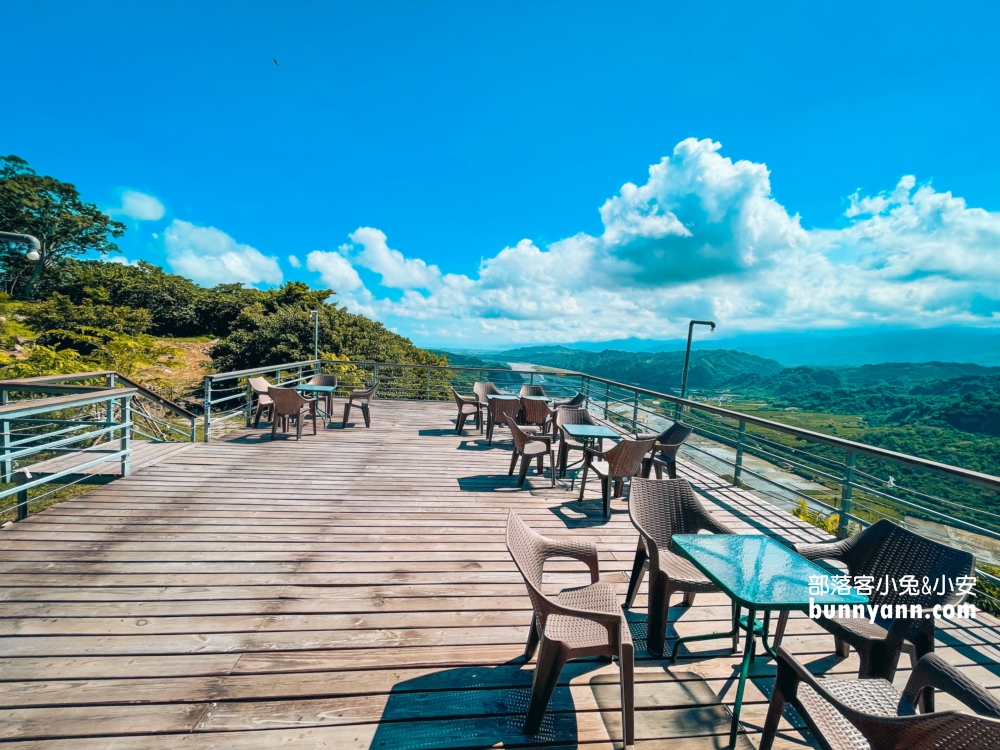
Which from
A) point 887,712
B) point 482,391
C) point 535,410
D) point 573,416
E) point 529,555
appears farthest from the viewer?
point 482,391

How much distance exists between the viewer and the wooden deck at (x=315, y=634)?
161 cm

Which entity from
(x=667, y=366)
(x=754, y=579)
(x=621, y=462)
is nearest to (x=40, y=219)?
(x=621, y=462)

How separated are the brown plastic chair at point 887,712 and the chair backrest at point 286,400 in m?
6.14

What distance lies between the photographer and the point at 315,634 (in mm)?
2111

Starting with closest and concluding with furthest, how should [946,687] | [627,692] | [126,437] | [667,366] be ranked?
Answer: 1. [946,687]
2. [627,692]
3. [126,437]
4. [667,366]

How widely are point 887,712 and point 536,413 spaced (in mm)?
4941

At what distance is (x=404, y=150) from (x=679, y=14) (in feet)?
34.2

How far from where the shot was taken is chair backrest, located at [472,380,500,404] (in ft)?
24.6

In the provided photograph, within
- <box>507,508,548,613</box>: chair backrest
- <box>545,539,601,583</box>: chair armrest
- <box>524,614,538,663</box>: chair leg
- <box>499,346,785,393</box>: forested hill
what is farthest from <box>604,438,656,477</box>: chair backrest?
<box>499,346,785,393</box>: forested hill

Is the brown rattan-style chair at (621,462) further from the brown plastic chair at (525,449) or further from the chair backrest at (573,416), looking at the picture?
the chair backrest at (573,416)

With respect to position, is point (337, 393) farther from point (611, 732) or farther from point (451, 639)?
point (611, 732)

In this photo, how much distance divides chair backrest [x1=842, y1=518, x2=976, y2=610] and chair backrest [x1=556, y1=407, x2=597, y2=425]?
3417 mm

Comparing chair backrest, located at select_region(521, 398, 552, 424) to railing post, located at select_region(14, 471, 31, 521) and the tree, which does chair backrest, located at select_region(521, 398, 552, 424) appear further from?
the tree

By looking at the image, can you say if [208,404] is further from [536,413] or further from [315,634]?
[315,634]
